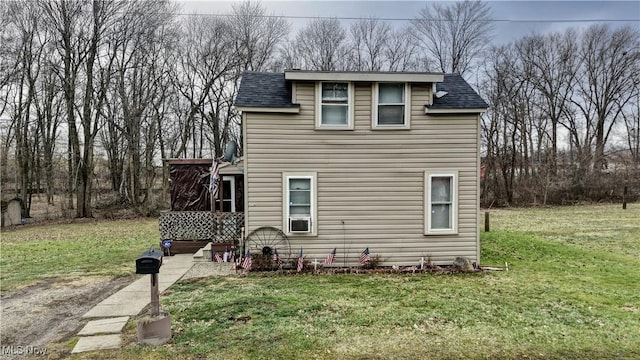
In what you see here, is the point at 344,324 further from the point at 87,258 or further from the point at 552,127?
the point at 552,127

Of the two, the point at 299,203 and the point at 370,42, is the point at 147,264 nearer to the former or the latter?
the point at 299,203

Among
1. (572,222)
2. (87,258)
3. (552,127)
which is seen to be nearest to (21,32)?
(87,258)

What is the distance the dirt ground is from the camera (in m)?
4.62

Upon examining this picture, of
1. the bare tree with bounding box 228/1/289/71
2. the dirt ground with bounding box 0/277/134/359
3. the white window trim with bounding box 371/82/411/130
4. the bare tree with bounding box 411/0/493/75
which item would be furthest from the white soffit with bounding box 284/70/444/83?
the bare tree with bounding box 411/0/493/75

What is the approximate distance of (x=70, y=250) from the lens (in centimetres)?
1126

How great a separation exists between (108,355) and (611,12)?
27456 mm

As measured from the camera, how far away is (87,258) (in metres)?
10.1

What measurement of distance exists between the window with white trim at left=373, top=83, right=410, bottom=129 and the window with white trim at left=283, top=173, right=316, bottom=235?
2095mm

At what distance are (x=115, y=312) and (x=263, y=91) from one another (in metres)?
5.52

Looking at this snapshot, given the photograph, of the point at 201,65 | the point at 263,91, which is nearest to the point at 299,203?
Result: the point at 263,91

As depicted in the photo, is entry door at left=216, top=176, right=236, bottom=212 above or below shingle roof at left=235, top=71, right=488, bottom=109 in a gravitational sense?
below

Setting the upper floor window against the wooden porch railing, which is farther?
the wooden porch railing

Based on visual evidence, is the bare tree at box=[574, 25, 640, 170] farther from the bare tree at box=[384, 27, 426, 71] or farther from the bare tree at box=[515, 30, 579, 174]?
the bare tree at box=[384, 27, 426, 71]

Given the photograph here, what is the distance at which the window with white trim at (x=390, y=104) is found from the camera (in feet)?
27.9
